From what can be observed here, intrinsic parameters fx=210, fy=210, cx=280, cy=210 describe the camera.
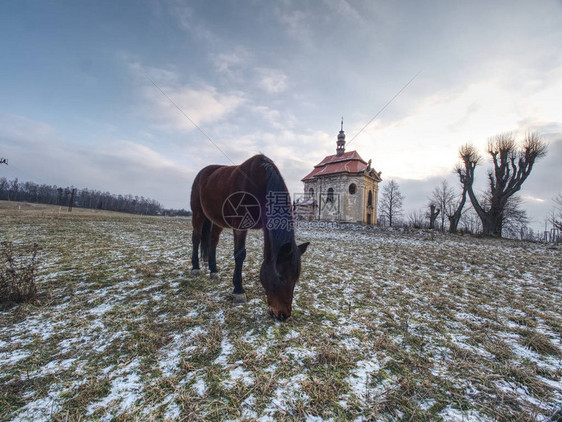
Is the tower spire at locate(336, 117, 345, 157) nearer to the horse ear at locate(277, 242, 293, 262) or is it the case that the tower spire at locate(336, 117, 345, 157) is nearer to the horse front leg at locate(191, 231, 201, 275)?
the horse front leg at locate(191, 231, 201, 275)

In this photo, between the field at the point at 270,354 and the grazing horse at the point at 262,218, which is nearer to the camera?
the field at the point at 270,354

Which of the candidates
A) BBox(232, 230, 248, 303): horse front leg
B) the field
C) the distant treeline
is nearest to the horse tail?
the field

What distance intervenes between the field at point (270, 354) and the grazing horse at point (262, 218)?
54cm

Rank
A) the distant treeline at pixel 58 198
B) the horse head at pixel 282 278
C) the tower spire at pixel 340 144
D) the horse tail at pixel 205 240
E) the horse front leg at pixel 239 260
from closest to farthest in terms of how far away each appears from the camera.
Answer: the horse head at pixel 282 278
the horse front leg at pixel 239 260
the horse tail at pixel 205 240
the tower spire at pixel 340 144
the distant treeline at pixel 58 198

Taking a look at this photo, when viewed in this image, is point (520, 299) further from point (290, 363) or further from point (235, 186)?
point (235, 186)

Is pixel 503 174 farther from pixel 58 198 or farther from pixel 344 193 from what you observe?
pixel 58 198

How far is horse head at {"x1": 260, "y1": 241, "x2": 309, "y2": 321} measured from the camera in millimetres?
2590

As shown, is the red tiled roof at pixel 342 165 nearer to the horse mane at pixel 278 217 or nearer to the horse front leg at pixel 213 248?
the horse front leg at pixel 213 248

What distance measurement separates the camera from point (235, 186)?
3.44 meters

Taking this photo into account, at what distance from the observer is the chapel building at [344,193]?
120 feet

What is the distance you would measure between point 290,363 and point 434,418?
116cm

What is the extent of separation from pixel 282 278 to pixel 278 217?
0.80m

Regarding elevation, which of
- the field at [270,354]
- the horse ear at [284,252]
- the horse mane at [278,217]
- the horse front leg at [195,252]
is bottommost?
the field at [270,354]

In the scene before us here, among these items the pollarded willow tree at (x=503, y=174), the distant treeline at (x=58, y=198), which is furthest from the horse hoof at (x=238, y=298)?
the distant treeline at (x=58, y=198)
